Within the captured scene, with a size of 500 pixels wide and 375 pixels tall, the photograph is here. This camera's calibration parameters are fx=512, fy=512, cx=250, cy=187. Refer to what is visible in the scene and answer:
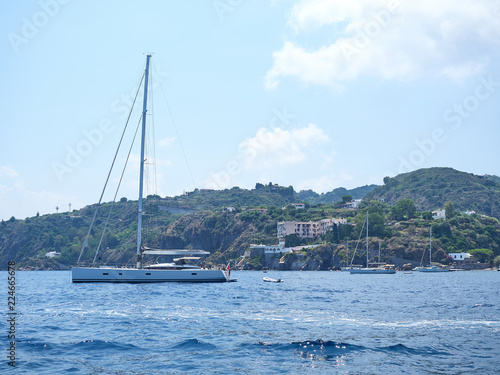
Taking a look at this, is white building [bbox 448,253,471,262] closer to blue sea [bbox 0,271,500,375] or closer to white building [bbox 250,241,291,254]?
white building [bbox 250,241,291,254]

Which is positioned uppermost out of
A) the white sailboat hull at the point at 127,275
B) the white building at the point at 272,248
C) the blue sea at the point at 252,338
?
the white building at the point at 272,248

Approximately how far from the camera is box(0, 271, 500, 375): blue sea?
1995 cm

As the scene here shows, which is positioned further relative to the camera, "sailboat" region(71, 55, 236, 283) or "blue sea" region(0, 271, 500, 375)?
"sailboat" region(71, 55, 236, 283)

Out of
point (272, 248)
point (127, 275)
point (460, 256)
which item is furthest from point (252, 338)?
point (272, 248)

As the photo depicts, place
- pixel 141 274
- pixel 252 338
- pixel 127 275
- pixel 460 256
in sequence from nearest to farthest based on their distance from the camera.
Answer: pixel 252 338 → pixel 127 275 → pixel 141 274 → pixel 460 256

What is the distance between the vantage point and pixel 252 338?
83.0 feet

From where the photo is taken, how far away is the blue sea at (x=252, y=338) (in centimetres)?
1995

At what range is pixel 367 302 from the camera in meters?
43.7

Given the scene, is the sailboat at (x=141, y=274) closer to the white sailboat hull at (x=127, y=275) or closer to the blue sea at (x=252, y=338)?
the white sailboat hull at (x=127, y=275)

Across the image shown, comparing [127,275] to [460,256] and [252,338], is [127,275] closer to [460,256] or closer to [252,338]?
[252,338]

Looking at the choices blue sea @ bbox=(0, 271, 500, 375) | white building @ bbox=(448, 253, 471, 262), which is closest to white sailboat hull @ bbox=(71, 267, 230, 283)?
blue sea @ bbox=(0, 271, 500, 375)

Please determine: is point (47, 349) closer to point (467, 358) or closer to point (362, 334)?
point (362, 334)

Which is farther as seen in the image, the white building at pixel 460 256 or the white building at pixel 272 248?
the white building at pixel 272 248

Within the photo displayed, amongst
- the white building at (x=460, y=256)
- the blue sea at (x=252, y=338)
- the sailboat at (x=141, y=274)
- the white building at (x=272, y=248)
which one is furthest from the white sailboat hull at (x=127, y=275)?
the white building at (x=272, y=248)
